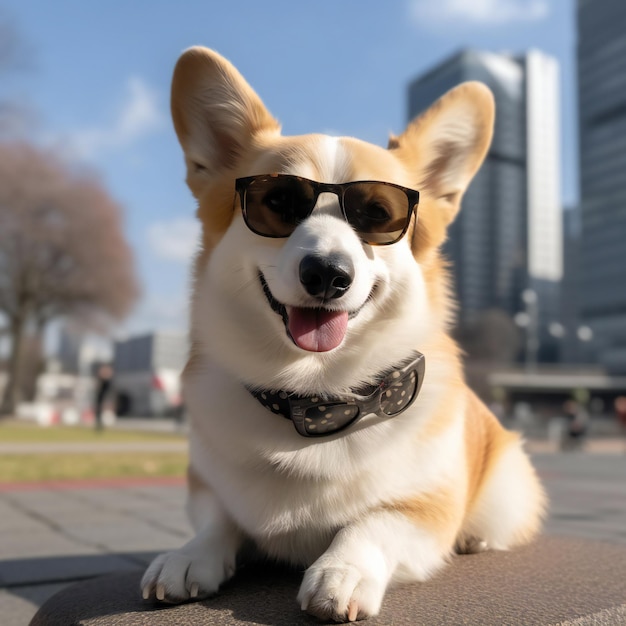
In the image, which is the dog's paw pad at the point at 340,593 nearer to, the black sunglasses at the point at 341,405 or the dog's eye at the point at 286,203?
the black sunglasses at the point at 341,405

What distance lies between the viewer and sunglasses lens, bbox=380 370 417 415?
1824mm

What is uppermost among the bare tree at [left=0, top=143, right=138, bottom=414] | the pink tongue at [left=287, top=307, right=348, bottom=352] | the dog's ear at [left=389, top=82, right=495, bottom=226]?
the bare tree at [left=0, top=143, right=138, bottom=414]

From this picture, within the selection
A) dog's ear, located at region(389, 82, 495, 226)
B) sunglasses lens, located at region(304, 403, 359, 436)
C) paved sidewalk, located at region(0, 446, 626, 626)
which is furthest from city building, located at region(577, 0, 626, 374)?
sunglasses lens, located at region(304, 403, 359, 436)

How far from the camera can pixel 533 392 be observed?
57125 mm

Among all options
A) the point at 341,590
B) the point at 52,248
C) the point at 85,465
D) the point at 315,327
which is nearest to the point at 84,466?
the point at 85,465

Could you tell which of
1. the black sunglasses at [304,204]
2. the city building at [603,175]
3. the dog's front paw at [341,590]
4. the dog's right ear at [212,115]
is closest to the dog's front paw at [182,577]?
the dog's front paw at [341,590]

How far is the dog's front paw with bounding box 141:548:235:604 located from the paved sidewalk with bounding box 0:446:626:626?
30.6 inches

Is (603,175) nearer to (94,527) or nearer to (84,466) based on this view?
(84,466)

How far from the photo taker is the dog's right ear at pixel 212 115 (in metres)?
2.10

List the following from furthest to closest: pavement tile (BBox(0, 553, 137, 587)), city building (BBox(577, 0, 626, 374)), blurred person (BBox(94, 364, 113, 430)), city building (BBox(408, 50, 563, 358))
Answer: city building (BBox(577, 0, 626, 374)) < city building (BBox(408, 50, 563, 358)) < blurred person (BBox(94, 364, 113, 430)) < pavement tile (BBox(0, 553, 137, 587))

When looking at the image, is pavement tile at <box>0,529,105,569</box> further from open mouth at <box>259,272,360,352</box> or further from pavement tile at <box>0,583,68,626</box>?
open mouth at <box>259,272,360,352</box>

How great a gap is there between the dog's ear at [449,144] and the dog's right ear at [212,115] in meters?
0.48

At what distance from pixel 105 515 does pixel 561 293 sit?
8934 cm

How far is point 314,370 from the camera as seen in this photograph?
1.82m
